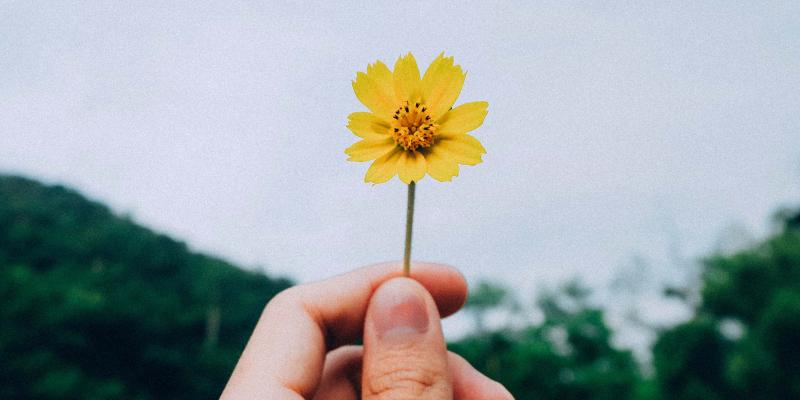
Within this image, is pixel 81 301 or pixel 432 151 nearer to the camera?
pixel 432 151

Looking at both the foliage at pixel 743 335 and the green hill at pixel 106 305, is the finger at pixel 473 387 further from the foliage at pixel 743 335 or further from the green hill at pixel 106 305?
the green hill at pixel 106 305

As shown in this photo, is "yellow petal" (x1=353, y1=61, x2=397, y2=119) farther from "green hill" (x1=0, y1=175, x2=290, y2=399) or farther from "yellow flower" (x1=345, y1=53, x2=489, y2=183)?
"green hill" (x1=0, y1=175, x2=290, y2=399)

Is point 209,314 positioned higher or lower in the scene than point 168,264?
lower

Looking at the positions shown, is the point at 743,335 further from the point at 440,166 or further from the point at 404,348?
the point at 440,166

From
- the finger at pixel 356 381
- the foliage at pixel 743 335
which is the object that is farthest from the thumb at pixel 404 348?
the foliage at pixel 743 335

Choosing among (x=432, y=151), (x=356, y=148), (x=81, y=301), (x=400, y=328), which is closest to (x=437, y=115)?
(x=432, y=151)

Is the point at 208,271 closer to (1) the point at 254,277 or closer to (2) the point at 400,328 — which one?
(1) the point at 254,277
